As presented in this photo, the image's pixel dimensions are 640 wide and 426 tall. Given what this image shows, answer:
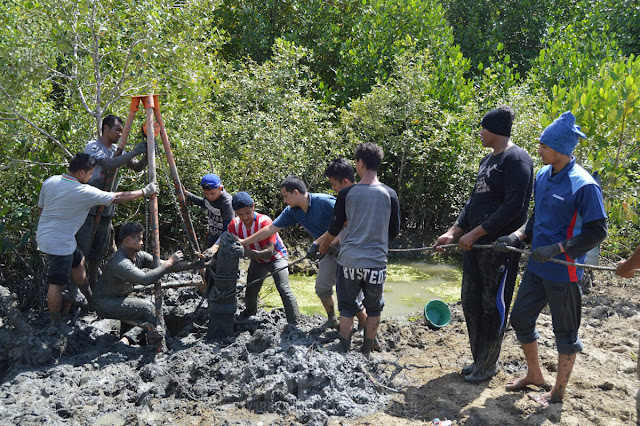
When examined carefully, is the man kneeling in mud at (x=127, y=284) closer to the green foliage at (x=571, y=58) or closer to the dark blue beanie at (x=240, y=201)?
the dark blue beanie at (x=240, y=201)

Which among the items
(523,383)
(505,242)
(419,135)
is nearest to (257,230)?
(505,242)

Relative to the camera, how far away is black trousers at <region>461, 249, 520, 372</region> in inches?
184

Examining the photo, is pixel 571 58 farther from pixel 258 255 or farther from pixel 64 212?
pixel 64 212

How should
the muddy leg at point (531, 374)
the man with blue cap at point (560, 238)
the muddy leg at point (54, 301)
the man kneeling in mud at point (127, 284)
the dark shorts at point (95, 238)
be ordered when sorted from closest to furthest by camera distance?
the man with blue cap at point (560, 238) < the muddy leg at point (531, 374) < the man kneeling in mud at point (127, 284) < the muddy leg at point (54, 301) < the dark shorts at point (95, 238)

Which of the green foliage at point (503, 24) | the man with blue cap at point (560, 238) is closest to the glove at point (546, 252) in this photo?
the man with blue cap at point (560, 238)

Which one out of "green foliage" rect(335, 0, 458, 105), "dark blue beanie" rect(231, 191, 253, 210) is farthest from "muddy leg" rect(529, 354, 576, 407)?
"green foliage" rect(335, 0, 458, 105)

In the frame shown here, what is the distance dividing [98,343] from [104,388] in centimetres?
99

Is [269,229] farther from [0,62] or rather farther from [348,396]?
[0,62]

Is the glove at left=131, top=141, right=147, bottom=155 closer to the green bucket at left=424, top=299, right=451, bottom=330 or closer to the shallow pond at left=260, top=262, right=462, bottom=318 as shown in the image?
the shallow pond at left=260, top=262, right=462, bottom=318

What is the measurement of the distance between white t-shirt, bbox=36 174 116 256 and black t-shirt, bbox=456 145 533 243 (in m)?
3.57

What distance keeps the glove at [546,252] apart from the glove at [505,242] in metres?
0.32

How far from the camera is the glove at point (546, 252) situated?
402 cm

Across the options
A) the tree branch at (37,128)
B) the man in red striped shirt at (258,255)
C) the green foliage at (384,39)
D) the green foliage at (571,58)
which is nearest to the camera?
the man in red striped shirt at (258,255)

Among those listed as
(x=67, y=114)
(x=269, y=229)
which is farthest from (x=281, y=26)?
(x=269, y=229)
